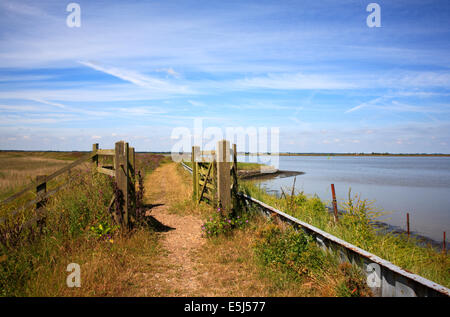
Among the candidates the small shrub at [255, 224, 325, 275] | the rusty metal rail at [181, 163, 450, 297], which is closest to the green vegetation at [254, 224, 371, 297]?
the small shrub at [255, 224, 325, 275]

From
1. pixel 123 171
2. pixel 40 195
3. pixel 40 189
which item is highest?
pixel 123 171

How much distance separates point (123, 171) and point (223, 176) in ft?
8.06

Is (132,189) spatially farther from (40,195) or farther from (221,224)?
(221,224)

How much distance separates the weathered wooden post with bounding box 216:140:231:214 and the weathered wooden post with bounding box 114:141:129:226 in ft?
7.44

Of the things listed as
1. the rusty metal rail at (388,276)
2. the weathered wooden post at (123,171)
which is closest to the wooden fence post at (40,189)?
the weathered wooden post at (123,171)

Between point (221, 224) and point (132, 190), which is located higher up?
point (132, 190)

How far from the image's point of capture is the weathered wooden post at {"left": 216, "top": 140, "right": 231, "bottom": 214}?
704cm

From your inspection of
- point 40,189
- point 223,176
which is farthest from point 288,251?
point 40,189

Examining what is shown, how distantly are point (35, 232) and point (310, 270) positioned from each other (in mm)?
5060

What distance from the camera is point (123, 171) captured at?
20.3 feet

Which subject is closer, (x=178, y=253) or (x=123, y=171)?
(x=178, y=253)

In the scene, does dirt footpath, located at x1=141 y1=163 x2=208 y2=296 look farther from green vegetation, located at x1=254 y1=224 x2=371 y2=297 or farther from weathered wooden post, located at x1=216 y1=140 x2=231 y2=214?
green vegetation, located at x1=254 y1=224 x2=371 y2=297
